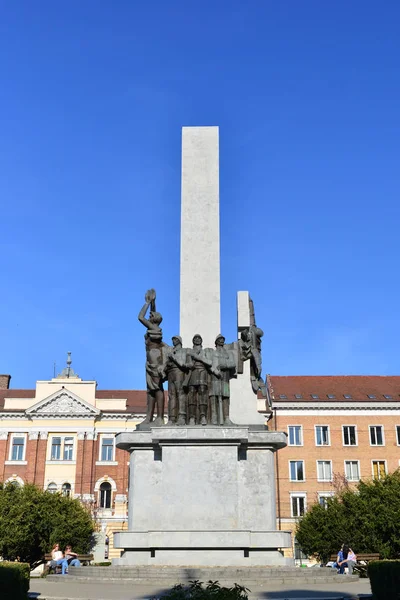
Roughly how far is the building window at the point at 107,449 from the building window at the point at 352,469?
63.1 feet

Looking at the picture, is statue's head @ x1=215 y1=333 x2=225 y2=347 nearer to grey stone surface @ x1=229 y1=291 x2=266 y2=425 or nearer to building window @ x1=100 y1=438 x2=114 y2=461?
grey stone surface @ x1=229 y1=291 x2=266 y2=425

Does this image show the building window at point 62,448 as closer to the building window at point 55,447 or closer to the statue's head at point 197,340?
the building window at point 55,447

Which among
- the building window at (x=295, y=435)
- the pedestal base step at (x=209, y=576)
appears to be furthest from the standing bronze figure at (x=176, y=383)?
the building window at (x=295, y=435)

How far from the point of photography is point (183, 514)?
13.6 metres

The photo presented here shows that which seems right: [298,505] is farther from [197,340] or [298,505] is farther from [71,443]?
[197,340]

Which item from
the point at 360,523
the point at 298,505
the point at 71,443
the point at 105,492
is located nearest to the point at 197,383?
the point at 360,523

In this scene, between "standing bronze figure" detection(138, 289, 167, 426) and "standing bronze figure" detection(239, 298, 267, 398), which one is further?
"standing bronze figure" detection(239, 298, 267, 398)

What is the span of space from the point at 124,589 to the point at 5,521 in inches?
1200

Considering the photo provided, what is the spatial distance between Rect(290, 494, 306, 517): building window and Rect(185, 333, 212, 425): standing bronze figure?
43.0 m

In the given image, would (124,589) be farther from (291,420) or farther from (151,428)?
(291,420)

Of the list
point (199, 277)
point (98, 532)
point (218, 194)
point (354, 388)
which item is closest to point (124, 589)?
point (199, 277)

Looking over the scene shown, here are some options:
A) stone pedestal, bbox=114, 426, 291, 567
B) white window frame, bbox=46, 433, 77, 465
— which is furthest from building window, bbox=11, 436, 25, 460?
stone pedestal, bbox=114, 426, 291, 567

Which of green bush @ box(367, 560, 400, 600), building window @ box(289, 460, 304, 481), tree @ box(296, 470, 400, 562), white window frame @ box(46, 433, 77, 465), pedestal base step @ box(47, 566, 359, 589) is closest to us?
green bush @ box(367, 560, 400, 600)

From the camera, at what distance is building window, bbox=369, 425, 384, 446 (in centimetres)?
5666
